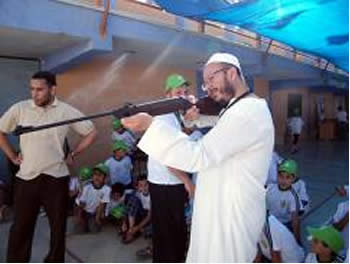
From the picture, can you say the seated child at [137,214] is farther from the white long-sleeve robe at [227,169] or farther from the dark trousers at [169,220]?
the white long-sleeve robe at [227,169]

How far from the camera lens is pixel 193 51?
23.9 ft

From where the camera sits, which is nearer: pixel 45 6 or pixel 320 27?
pixel 320 27

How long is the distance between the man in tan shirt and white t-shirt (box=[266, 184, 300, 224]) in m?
2.02

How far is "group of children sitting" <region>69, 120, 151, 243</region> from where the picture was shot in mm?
4590

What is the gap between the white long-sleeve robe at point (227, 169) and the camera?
1.84 meters

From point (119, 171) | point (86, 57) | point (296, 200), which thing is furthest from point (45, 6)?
point (296, 200)

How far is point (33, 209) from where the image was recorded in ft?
10.8

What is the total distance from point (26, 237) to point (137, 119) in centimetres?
188

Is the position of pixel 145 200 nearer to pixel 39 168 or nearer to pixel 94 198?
pixel 94 198

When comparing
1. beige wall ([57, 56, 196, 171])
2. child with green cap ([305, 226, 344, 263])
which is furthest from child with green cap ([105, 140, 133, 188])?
child with green cap ([305, 226, 344, 263])

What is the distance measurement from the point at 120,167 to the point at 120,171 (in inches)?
2.1

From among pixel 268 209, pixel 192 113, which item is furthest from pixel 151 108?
pixel 268 209

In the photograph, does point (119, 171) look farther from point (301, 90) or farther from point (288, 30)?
point (301, 90)

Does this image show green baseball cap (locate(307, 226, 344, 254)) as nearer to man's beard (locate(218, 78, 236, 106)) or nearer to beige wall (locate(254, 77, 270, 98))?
man's beard (locate(218, 78, 236, 106))
